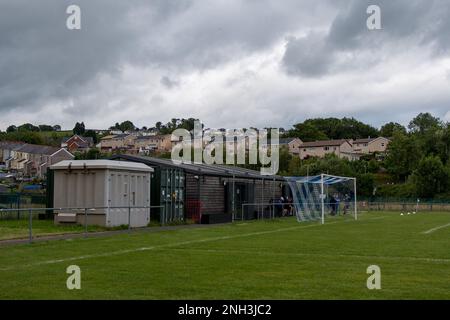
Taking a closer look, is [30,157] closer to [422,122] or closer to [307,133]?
[307,133]

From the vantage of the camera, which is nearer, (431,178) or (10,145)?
(431,178)

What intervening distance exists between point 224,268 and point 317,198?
33648 mm

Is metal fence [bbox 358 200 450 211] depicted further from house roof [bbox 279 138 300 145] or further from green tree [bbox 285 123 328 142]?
green tree [bbox 285 123 328 142]

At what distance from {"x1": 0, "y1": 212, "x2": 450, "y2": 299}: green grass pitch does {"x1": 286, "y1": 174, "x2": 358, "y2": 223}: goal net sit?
19.3 meters

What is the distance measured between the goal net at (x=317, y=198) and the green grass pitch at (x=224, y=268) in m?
19.3

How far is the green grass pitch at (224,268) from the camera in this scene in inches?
383

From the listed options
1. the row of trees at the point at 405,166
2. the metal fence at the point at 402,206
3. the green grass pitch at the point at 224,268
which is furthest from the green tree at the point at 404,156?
the green grass pitch at the point at 224,268

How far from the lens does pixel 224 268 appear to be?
12898mm

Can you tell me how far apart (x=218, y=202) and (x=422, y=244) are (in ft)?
60.6

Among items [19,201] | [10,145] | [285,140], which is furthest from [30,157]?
[19,201]

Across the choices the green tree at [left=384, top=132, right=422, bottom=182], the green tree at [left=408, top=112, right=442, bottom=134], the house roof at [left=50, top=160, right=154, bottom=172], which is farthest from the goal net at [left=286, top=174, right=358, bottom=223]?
the green tree at [left=408, top=112, right=442, bottom=134]
